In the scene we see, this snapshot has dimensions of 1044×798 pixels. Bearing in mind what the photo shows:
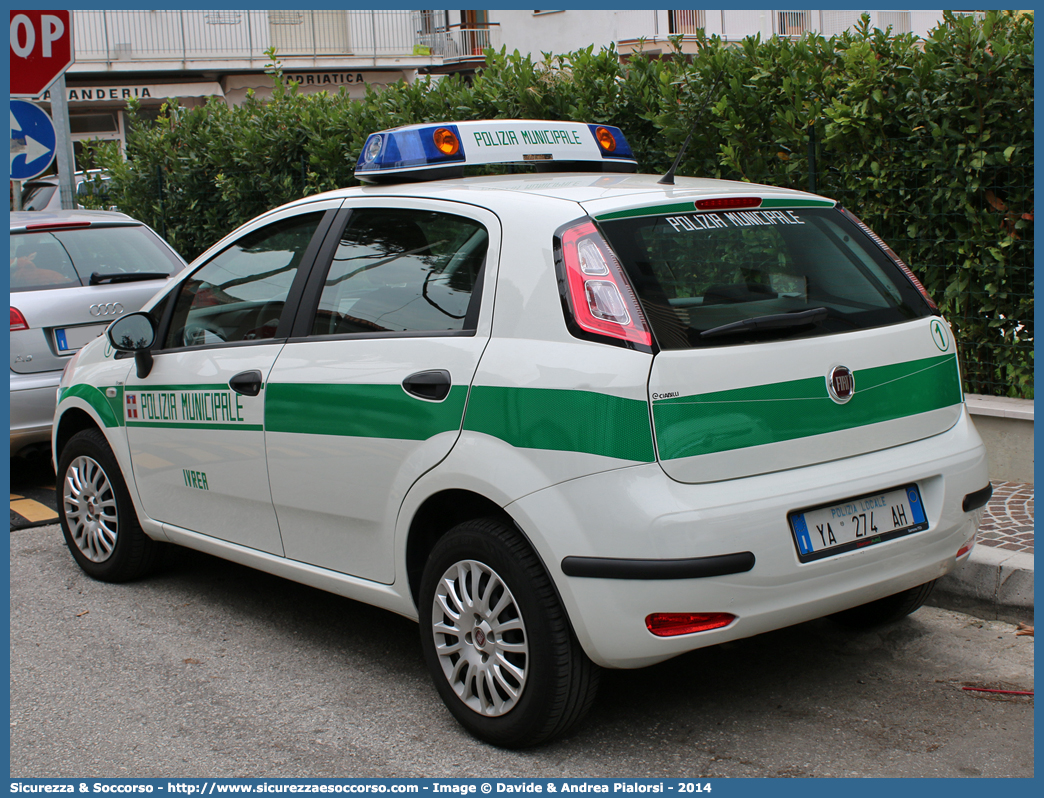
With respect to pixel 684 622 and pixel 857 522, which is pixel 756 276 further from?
pixel 684 622

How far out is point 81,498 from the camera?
5098 mm

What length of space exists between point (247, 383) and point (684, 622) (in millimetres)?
1930

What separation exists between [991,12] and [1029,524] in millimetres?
2615

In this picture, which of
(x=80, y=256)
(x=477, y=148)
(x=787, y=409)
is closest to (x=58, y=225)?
(x=80, y=256)

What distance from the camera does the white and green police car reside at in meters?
2.91

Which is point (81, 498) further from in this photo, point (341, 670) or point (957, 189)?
point (957, 189)

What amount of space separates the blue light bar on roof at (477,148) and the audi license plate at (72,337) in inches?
133

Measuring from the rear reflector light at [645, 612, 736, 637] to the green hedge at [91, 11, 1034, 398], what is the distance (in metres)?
3.50

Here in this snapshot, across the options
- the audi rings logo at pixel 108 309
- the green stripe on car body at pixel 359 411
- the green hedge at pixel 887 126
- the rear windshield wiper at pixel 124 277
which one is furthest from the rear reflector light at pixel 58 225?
the green stripe on car body at pixel 359 411

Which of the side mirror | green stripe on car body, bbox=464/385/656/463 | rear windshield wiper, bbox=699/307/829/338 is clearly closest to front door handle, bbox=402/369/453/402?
green stripe on car body, bbox=464/385/656/463

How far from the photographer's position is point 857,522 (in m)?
3.11

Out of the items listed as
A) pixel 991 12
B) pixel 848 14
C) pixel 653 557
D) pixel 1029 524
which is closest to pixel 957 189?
pixel 991 12

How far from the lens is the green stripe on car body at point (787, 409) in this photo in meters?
2.88

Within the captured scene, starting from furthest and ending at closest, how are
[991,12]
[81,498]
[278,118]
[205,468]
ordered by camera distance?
1. [278,118]
2. [991,12]
3. [81,498]
4. [205,468]
